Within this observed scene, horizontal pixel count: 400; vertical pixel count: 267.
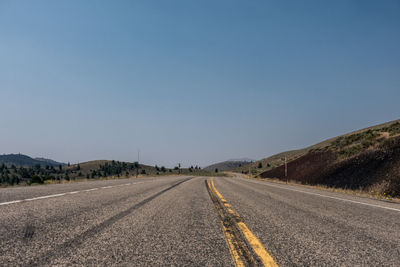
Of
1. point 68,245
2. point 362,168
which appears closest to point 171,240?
point 68,245

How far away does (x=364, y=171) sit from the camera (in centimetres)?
2286

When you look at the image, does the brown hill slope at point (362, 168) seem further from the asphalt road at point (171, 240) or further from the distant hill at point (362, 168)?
the asphalt road at point (171, 240)

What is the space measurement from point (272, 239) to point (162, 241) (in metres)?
1.38

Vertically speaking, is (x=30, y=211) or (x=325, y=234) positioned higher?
(x=30, y=211)

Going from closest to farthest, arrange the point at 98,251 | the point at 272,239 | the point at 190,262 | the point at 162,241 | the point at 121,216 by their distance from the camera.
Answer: the point at 190,262
the point at 98,251
the point at 162,241
the point at 272,239
the point at 121,216

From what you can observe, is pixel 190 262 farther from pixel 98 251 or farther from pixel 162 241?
pixel 98 251

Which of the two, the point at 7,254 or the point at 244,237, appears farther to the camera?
the point at 244,237

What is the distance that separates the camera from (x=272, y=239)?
307cm

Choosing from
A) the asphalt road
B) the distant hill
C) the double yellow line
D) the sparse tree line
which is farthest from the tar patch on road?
the sparse tree line

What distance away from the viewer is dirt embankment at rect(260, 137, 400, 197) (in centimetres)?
1833

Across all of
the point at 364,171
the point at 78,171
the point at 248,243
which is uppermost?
the point at 248,243

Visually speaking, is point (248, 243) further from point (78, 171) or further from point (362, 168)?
point (78, 171)

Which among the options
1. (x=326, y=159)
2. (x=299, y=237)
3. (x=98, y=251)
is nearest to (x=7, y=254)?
(x=98, y=251)

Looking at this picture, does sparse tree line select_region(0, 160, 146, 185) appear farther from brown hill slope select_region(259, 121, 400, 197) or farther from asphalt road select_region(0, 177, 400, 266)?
asphalt road select_region(0, 177, 400, 266)
